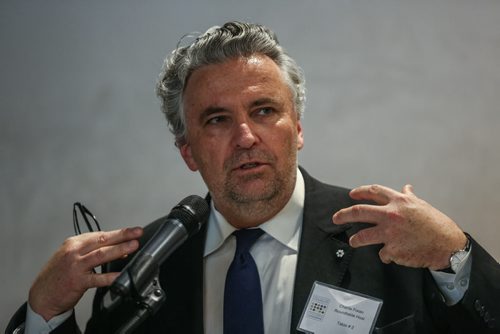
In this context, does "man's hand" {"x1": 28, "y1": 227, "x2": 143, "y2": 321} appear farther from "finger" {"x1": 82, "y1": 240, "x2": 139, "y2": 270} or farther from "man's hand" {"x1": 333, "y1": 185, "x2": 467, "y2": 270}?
"man's hand" {"x1": 333, "y1": 185, "x2": 467, "y2": 270}

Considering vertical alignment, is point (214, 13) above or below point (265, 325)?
above

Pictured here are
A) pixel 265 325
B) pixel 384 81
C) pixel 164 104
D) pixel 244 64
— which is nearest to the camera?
pixel 265 325

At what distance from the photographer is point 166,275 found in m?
2.11

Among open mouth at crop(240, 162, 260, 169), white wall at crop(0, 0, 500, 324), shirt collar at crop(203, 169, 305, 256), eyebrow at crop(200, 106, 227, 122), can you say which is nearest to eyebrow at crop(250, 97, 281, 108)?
eyebrow at crop(200, 106, 227, 122)

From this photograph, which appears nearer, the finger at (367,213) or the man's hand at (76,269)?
the finger at (367,213)

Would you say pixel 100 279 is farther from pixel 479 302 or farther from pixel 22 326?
pixel 479 302

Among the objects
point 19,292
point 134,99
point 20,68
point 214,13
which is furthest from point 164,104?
point 19,292

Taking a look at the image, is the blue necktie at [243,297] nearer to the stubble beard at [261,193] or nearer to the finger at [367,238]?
the stubble beard at [261,193]

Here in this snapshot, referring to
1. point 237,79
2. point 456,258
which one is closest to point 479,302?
point 456,258

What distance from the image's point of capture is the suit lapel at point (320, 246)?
6.00 ft

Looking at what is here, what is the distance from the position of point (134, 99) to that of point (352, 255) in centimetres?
138

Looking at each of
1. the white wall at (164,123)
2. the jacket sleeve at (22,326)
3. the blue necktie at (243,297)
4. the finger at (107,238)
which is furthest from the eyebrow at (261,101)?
the jacket sleeve at (22,326)

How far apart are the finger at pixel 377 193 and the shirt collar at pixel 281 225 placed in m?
0.47

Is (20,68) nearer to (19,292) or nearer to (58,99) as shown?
(58,99)
